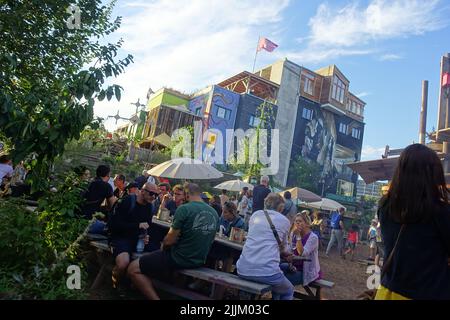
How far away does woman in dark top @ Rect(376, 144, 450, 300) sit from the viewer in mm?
1864

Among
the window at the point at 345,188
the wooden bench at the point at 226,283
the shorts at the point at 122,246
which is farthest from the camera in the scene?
the window at the point at 345,188

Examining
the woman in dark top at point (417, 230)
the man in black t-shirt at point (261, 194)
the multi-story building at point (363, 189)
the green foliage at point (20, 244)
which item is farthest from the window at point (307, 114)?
the woman in dark top at point (417, 230)

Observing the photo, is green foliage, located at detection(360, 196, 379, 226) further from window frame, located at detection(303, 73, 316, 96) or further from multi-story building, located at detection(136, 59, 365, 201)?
window frame, located at detection(303, 73, 316, 96)

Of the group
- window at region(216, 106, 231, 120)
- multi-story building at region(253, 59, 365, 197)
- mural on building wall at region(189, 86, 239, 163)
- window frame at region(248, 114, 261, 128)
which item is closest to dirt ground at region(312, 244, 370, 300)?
mural on building wall at region(189, 86, 239, 163)

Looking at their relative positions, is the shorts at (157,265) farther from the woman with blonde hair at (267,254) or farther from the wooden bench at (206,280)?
the woman with blonde hair at (267,254)

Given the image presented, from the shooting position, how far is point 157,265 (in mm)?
3889

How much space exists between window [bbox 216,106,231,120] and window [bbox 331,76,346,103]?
13278 mm

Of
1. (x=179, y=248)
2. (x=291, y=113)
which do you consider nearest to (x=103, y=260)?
(x=179, y=248)

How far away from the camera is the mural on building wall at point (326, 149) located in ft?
115

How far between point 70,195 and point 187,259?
5.85 ft

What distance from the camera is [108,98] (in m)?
3.95

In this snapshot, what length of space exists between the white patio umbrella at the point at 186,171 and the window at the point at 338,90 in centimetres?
3151

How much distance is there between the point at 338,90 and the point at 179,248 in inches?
1450
